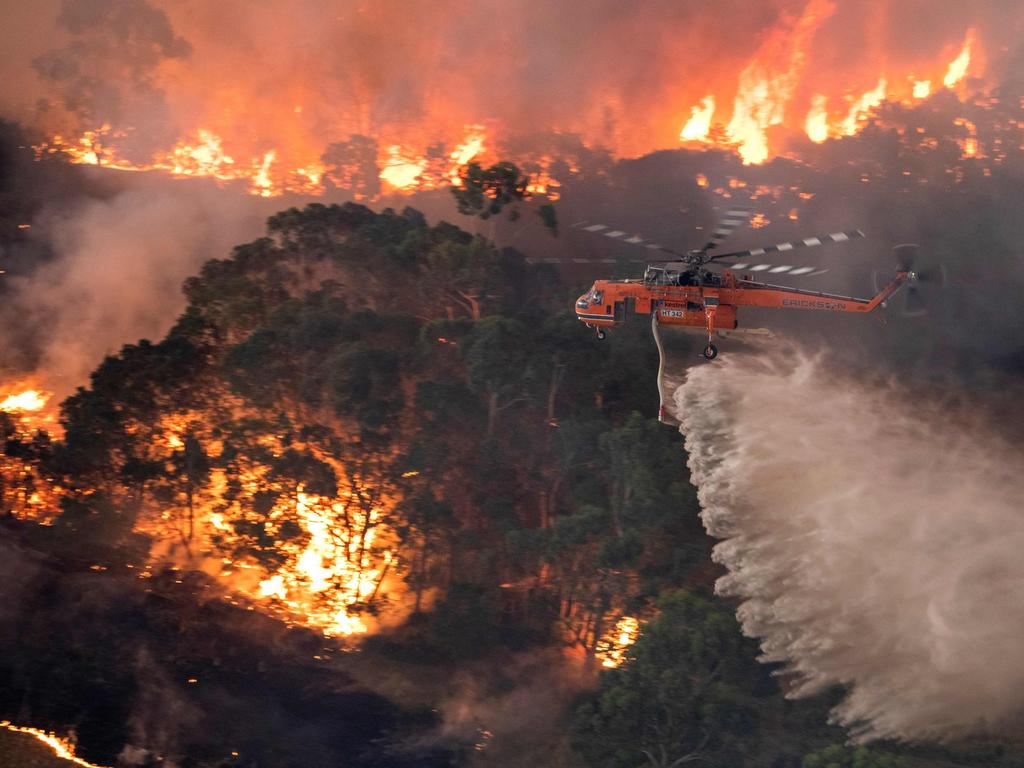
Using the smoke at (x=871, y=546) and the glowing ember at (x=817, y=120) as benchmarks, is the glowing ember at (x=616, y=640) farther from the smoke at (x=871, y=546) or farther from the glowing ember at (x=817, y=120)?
the glowing ember at (x=817, y=120)

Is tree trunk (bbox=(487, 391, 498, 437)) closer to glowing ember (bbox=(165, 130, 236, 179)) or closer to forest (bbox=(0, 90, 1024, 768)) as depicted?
forest (bbox=(0, 90, 1024, 768))

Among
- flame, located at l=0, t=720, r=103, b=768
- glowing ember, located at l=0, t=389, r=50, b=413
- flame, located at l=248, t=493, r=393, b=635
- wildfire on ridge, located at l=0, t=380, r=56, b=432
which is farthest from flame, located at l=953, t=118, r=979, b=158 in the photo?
glowing ember, located at l=0, t=389, r=50, b=413

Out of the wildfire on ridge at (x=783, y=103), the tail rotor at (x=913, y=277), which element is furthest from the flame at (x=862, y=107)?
the tail rotor at (x=913, y=277)

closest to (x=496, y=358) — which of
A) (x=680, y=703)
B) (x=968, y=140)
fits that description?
(x=680, y=703)

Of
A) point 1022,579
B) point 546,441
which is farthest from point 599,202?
point 1022,579

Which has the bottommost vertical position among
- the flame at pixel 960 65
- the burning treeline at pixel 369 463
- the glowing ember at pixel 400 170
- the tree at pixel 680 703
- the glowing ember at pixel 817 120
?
the tree at pixel 680 703

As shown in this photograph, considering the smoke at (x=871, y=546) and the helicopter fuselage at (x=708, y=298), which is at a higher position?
the helicopter fuselage at (x=708, y=298)
